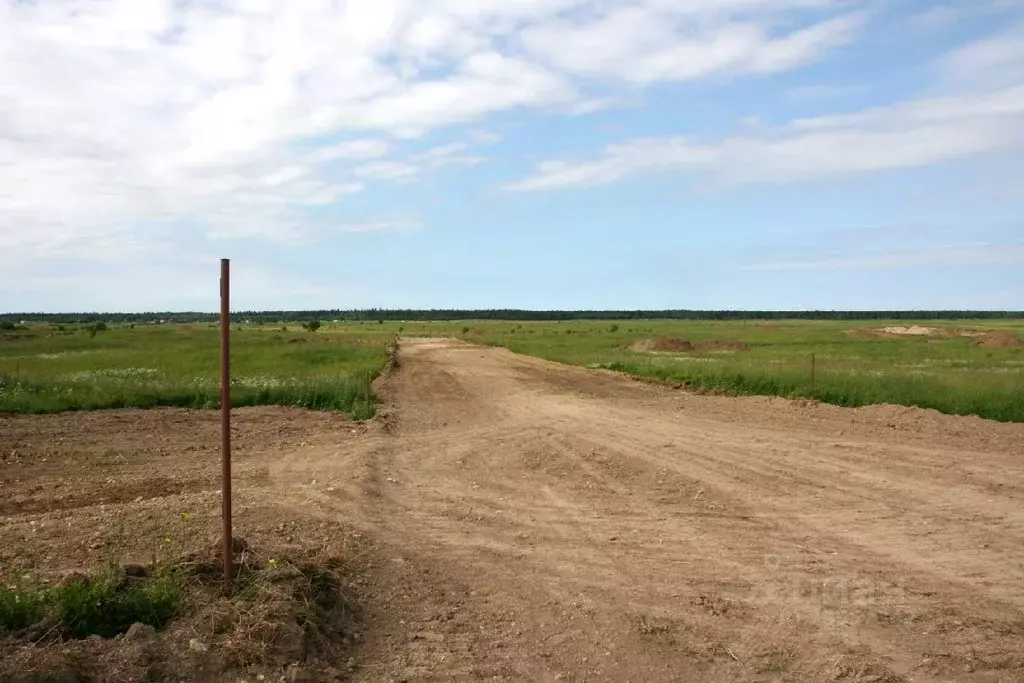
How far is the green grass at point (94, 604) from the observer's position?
17.2 feet

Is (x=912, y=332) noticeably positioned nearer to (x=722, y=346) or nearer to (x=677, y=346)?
(x=722, y=346)

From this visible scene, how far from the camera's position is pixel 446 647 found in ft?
18.8

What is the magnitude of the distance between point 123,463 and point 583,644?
336 inches

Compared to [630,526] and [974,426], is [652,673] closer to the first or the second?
[630,526]

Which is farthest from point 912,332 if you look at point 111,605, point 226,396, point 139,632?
point 139,632

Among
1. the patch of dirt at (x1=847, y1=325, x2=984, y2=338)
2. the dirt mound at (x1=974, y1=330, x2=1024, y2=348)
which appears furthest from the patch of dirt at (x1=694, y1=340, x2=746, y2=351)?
the patch of dirt at (x1=847, y1=325, x2=984, y2=338)

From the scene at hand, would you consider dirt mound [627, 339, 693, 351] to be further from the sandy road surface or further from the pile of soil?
the sandy road surface

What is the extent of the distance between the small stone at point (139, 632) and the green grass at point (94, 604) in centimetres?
16

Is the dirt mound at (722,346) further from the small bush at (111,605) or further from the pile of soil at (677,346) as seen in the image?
the small bush at (111,605)

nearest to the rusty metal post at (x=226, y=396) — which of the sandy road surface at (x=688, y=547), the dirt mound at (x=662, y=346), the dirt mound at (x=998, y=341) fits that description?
the sandy road surface at (x=688, y=547)

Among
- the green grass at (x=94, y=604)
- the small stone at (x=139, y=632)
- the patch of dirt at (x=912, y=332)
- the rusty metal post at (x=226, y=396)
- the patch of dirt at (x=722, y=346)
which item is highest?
the rusty metal post at (x=226, y=396)

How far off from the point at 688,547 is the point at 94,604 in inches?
197

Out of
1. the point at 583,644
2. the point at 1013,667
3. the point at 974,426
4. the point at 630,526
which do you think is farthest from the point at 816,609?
the point at 974,426

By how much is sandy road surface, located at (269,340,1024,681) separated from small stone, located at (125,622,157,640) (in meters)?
1.30
